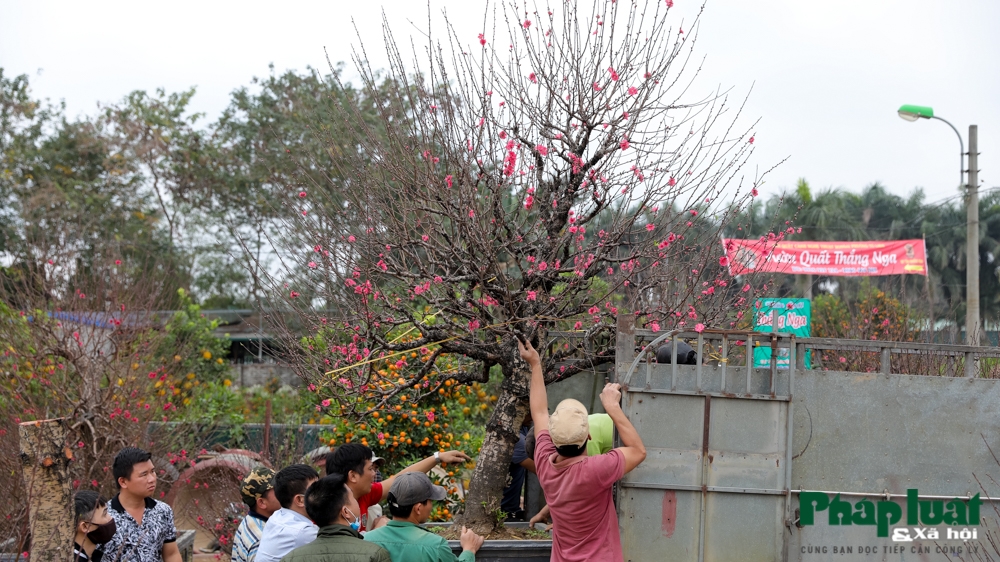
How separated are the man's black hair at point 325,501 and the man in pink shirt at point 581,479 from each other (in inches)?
41.1

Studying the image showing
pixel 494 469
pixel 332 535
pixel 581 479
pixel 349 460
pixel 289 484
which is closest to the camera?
pixel 332 535

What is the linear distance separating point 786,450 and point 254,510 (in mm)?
2965

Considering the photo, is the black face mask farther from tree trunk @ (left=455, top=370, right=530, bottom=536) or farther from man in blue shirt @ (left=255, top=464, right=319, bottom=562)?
tree trunk @ (left=455, top=370, right=530, bottom=536)

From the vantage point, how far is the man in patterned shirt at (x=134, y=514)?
4.51 metres

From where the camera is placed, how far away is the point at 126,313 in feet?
34.7

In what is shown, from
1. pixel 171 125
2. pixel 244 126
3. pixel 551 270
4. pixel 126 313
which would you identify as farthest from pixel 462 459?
pixel 171 125

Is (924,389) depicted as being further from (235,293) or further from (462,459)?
(235,293)

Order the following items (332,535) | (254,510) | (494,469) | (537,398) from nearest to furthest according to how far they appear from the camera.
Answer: (332,535) < (537,398) < (254,510) < (494,469)

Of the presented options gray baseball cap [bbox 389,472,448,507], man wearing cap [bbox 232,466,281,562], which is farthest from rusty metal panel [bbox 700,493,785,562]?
man wearing cap [bbox 232,466,281,562]

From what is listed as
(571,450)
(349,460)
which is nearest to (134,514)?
(349,460)

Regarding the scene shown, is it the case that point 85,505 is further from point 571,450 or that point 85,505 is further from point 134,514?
point 571,450

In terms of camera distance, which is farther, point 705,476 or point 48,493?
point 705,476

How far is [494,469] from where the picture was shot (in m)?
6.19

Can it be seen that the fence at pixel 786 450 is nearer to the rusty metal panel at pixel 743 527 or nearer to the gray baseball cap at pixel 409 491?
the rusty metal panel at pixel 743 527
